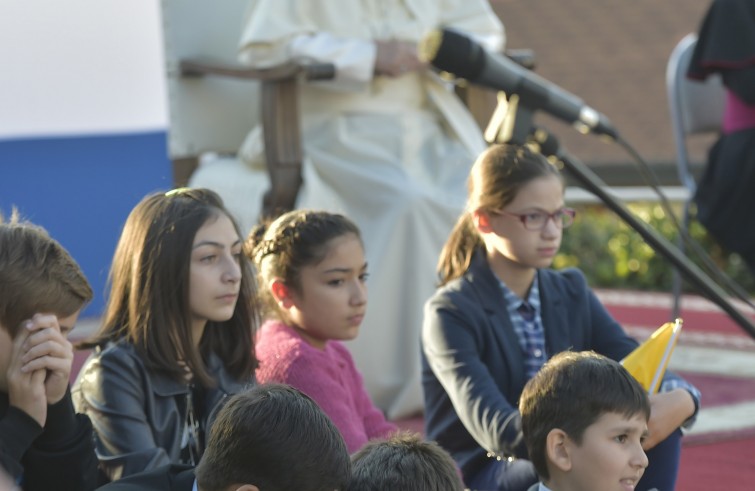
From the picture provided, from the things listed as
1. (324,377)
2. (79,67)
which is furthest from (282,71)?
(324,377)

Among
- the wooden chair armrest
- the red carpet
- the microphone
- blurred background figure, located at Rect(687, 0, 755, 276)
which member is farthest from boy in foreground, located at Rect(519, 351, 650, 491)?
blurred background figure, located at Rect(687, 0, 755, 276)

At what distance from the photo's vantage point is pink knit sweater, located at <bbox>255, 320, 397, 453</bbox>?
226 cm

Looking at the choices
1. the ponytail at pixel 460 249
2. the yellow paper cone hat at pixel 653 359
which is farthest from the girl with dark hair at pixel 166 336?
the yellow paper cone hat at pixel 653 359

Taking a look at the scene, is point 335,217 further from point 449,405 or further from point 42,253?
point 42,253

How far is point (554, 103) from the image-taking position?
8.39 feet

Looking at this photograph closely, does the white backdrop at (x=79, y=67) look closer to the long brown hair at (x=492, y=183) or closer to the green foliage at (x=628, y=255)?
the long brown hair at (x=492, y=183)

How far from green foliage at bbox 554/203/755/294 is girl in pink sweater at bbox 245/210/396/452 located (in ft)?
13.9

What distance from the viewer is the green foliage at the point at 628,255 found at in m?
6.63

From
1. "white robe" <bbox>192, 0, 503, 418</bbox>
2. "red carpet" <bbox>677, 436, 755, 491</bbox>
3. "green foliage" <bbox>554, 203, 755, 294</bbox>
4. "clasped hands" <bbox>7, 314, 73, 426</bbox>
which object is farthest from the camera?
"green foliage" <bbox>554, 203, 755, 294</bbox>

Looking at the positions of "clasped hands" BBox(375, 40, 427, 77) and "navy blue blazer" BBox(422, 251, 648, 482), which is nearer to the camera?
"navy blue blazer" BBox(422, 251, 648, 482)

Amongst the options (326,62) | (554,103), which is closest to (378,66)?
(326,62)

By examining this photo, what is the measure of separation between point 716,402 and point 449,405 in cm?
145

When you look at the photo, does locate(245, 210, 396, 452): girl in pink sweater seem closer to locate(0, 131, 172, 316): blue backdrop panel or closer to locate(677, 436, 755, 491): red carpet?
locate(677, 436, 755, 491): red carpet

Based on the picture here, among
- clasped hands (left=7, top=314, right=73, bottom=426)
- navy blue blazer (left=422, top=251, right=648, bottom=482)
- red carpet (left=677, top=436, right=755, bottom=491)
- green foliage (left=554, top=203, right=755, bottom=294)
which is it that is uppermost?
clasped hands (left=7, top=314, right=73, bottom=426)
